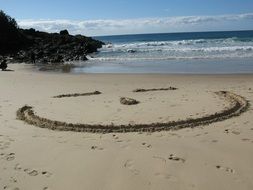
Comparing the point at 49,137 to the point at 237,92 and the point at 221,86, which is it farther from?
the point at 221,86

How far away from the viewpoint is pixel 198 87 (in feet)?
40.0

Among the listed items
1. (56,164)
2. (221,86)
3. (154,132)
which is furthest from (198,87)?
(56,164)

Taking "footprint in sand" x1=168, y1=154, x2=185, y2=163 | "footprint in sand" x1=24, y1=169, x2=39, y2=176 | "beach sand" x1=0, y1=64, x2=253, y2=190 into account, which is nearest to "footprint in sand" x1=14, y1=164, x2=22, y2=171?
"beach sand" x1=0, y1=64, x2=253, y2=190

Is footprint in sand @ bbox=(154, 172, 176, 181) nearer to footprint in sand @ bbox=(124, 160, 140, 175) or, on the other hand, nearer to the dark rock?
footprint in sand @ bbox=(124, 160, 140, 175)

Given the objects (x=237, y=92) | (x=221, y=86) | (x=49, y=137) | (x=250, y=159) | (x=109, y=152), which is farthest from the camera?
(x=221, y=86)

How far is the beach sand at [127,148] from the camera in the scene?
4855 mm

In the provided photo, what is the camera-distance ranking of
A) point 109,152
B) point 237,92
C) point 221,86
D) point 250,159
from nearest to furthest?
1. point 250,159
2. point 109,152
3. point 237,92
4. point 221,86

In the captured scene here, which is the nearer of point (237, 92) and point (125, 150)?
point (125, 150)

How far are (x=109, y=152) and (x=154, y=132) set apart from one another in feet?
4.51

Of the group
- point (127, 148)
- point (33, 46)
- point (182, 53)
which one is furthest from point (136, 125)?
point (33, 46)

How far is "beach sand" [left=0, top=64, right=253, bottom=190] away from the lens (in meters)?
4.86

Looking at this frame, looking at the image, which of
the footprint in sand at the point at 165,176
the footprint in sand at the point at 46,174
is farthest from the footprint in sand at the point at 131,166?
the footprint in sand at the point at 46,174

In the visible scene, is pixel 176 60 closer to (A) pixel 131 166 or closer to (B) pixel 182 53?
(B) pixel 182 53

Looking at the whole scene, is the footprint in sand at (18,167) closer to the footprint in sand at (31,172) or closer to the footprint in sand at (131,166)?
the footprint in sand at (31,172)
